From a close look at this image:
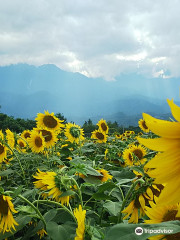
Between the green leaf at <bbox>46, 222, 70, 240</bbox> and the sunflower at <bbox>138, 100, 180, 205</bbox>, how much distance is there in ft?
2.54

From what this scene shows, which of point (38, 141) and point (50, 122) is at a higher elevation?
point (50, 122)

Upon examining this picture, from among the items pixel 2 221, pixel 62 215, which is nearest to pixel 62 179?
pixel 62 215

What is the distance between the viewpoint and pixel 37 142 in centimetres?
301

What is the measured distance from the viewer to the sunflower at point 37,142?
289 centimetres

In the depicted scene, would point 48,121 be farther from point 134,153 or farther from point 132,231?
point 132,231

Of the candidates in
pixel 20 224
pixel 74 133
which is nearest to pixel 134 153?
pixel 74 133

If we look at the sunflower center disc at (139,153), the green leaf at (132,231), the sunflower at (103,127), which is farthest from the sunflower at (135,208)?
the sunflower at (103,127)

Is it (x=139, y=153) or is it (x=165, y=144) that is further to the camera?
(x=139, y=153)

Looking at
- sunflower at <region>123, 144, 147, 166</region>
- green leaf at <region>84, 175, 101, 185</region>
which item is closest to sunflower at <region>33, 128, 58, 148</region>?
sunflower at <region>123, 144, 147, 166</region>

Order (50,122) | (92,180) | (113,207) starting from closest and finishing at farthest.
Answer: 1. (113,207)
2. (92,180)
3. (50,122)

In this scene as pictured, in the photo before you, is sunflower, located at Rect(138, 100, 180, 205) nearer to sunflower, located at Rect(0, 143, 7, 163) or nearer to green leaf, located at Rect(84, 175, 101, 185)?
green leaf, located at Rect(84, 175, 101, 185)

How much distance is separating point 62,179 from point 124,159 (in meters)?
2.17

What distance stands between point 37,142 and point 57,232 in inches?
74.8

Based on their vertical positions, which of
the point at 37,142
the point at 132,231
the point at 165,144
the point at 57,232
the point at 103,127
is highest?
the point at 103,127
